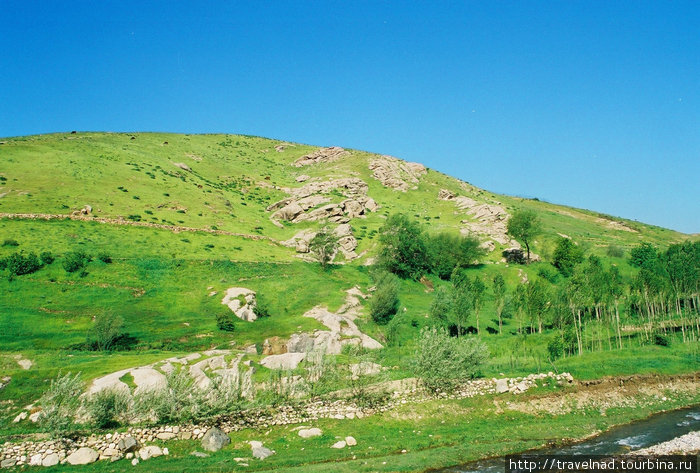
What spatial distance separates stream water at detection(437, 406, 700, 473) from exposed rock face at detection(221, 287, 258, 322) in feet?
131

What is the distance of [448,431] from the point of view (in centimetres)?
3509

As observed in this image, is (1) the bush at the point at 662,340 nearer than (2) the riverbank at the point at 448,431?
No

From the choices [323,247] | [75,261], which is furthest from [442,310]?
[75,261]

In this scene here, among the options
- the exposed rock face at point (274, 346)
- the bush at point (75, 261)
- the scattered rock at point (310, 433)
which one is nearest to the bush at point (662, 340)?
the scattered rock at point (310, 433)

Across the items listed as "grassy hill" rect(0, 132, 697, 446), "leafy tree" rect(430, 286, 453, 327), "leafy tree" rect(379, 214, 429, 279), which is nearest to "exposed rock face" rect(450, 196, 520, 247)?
"grassy hill" rect(0, 132, 697, 446)

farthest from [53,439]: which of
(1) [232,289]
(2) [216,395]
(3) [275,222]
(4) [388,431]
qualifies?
(3) [275,222]

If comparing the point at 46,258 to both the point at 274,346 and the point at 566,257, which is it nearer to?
the point at 274,346

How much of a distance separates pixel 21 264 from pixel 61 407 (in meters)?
41.2

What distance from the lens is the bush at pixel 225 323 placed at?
57.1 metres

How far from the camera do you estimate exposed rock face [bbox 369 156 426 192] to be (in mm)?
166750

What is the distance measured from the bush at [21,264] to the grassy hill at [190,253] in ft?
6.24

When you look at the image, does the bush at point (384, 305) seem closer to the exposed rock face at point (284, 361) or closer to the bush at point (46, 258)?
the exposed rock face at point (284, 361)

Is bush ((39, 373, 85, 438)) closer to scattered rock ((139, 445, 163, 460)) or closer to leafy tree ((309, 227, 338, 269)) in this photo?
scattered rock ((139, 445, 163, 460))

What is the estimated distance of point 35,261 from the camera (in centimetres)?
6312
